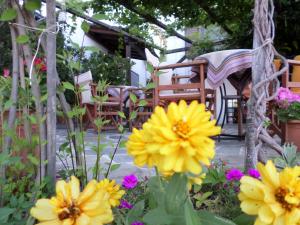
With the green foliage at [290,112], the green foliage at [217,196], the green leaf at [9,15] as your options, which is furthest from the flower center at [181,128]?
the green foliage at [290,112]

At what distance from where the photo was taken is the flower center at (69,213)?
0.46 meters

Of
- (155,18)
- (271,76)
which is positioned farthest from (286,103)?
(155,18)

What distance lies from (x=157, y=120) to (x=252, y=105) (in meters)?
1.22

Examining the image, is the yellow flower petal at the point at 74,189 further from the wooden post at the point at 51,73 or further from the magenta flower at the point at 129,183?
the magenta flower at the point at 129,183

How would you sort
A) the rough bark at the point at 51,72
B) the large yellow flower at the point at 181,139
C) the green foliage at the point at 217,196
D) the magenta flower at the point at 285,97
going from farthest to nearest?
the magenta flower at the point at 285,97
the green foliage at the point at 217,196
the rough bark at the point at 51,72
the large yellow flower at the point at 181,139

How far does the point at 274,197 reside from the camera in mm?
443

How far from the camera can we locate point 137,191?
4.92 feet

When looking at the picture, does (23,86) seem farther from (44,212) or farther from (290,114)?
(290,114)

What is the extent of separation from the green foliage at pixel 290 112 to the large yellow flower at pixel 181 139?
3.08m

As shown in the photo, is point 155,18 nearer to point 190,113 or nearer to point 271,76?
point 271,76

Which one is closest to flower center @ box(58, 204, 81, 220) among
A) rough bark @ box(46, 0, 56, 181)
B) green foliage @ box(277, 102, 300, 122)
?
rough bark @ box(46, 0, 56, 181)

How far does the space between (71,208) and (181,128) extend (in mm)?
164

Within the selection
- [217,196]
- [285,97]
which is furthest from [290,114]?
[217,196]

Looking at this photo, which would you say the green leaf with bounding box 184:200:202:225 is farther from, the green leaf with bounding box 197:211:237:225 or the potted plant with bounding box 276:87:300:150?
the potted plant with bounding box 276:87:300:150
